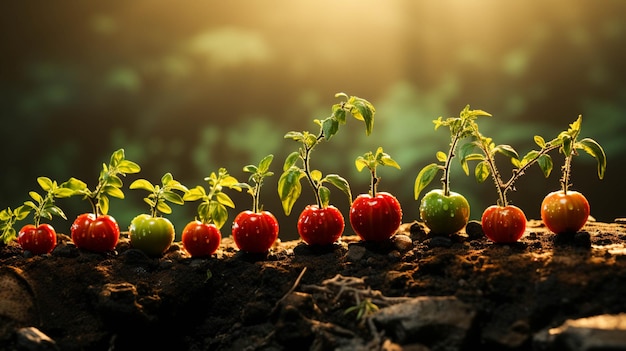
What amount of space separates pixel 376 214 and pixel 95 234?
4.37 ft

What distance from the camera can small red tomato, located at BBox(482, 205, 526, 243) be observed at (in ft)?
8.95

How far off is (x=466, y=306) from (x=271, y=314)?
2.39ft

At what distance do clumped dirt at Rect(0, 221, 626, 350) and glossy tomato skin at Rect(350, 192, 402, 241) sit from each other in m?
0.05

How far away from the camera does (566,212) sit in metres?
2.74

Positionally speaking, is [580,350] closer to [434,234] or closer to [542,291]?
[542,291]

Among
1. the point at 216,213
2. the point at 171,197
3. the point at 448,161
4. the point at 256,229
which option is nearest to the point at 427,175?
the point at 448,161

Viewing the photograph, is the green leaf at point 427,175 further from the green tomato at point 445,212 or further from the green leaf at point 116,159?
the green leaf at point 116,159

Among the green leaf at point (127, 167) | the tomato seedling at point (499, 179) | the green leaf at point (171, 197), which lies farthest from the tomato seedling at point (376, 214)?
the green leaf at point (127, 167)

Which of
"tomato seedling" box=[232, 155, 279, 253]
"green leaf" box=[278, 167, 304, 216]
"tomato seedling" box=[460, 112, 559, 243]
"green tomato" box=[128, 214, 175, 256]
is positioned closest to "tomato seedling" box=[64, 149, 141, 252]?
"green tomato" box=[128, 214, 175, 256]

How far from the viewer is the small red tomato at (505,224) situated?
2727mm

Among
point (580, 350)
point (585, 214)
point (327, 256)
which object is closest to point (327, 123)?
point (327, 256)

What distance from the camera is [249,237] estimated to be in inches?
113

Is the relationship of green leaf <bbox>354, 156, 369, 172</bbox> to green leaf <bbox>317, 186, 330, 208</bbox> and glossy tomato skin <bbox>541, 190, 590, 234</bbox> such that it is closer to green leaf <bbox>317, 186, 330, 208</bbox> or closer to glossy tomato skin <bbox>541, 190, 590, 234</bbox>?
green leaf <bbox>317, 186, 330, 208</bbox>

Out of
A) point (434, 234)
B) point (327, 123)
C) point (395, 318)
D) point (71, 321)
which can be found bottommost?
point (71, 321)
